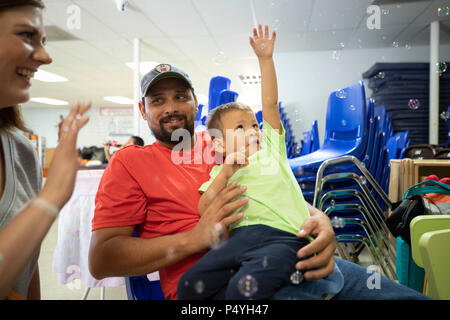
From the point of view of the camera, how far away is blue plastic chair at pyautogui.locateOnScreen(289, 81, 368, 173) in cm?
78

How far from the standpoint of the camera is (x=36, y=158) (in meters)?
0.46

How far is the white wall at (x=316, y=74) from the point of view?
784 mm

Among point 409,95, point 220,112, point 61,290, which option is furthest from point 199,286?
point 409,95

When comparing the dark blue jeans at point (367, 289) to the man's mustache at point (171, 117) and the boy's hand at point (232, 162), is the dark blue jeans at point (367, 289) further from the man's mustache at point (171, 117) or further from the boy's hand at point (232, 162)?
the man's mustache at point (171, 117)

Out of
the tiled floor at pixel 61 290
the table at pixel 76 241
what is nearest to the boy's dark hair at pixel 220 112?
the table at pixel 76 241

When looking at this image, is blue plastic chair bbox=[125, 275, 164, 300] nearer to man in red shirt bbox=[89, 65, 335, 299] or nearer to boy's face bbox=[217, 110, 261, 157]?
man in red shirt bbox=[89, 65, 335, 299]

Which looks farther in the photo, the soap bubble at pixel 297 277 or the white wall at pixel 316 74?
the white wall at pixel 316 74

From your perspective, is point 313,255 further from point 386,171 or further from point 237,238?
point 386,171

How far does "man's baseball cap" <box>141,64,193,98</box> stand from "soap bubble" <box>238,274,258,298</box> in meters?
0.42

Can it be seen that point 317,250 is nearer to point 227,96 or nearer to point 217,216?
point 217,216

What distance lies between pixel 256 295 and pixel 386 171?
1119 mm

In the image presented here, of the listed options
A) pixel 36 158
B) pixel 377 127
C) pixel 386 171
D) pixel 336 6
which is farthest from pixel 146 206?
pixel 386 171

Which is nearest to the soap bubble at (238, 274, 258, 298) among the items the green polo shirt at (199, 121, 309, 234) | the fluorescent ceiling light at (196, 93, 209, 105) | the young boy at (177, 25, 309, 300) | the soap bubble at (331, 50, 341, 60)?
the young boy at (177, 25, 309, 300)

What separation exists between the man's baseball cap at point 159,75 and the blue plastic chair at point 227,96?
88mm
